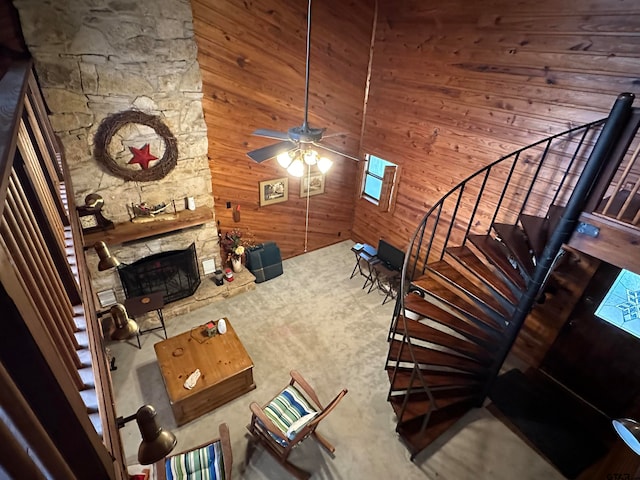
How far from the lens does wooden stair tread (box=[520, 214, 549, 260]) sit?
296 centimetres

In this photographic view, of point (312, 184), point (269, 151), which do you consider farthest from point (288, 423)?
point (312, 184)

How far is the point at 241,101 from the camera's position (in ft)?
15.0

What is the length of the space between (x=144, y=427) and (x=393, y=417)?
301cm

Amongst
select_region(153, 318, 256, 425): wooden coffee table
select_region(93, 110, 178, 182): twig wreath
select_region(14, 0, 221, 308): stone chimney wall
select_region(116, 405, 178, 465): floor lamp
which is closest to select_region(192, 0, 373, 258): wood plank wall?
select_region(14, 0, 221, 308): stone chimney wall

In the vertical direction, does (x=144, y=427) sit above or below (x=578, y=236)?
below

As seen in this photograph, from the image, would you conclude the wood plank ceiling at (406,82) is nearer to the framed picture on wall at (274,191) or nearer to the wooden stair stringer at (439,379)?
the framed picture on wall at (274,191)

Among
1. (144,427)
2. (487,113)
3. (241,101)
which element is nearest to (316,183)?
(241,101)

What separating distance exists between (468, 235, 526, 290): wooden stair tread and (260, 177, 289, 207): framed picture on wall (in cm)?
304

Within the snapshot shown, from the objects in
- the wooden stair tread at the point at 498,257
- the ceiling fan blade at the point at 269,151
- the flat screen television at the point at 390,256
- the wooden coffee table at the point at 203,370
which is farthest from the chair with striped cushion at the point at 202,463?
the flat screen television at the point at 390,256

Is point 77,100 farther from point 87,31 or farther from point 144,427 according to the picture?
point 144,427

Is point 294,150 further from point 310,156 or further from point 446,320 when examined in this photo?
point 446,320

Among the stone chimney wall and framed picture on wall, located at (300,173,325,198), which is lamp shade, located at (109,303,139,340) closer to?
the stone chimney wall

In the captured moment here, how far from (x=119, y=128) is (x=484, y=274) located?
4242mm

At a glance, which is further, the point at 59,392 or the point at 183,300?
the point at 183,300
